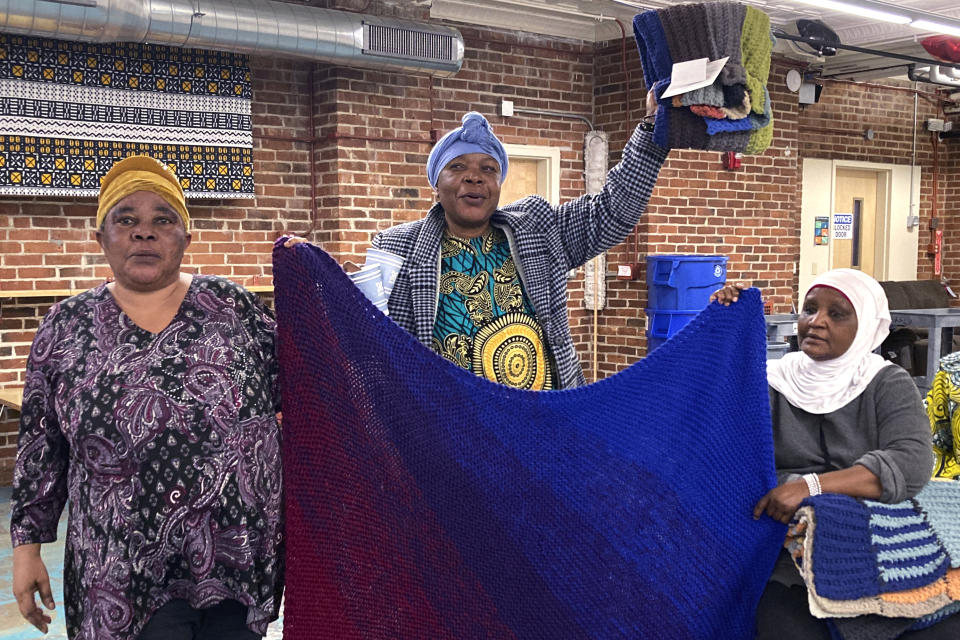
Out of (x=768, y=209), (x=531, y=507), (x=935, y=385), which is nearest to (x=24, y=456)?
(x=531, y=507)

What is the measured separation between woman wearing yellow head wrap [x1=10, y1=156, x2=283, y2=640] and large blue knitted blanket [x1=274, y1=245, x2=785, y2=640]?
0.09 metres

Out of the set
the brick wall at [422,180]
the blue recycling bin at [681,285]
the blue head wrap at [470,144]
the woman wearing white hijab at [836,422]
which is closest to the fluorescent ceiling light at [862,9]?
the brick wall at [422,180]

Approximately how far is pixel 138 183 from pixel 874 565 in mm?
1622

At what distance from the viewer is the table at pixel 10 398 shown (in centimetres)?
467

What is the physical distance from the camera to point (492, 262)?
2.27 meters

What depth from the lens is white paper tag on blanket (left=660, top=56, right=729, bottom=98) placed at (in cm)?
214

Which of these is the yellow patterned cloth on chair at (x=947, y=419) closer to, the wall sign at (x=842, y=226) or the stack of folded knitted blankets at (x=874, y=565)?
the stack of folded knitted blankets at (x=874, y=565)

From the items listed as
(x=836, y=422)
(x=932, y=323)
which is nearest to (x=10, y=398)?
(x=836, y=422)

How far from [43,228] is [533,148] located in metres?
3.57

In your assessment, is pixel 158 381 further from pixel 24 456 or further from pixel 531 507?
pixel 531 507

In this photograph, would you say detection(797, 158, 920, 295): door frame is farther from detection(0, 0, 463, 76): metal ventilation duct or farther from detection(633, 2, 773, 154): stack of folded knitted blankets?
detection(633, 2, 773, 154): stack of folded knitted blankets

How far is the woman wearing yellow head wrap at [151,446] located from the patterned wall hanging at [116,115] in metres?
3.71

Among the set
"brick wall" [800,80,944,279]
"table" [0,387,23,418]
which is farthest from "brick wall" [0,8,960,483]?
A: "table" [0,387,23,418]

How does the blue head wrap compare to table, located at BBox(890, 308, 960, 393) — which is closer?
the blue head wrap
